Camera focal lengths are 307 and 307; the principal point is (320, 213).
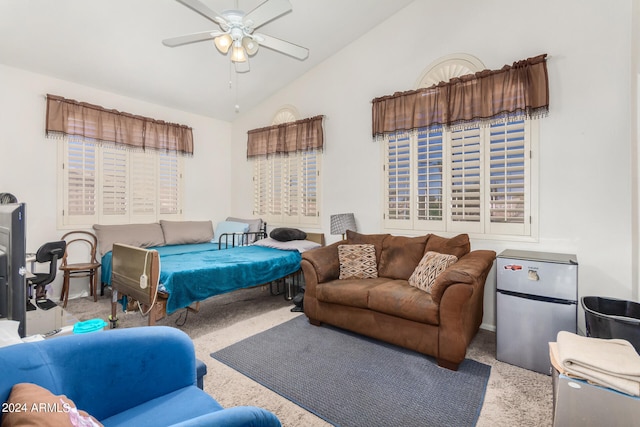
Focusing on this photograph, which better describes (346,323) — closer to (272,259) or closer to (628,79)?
(272,259)

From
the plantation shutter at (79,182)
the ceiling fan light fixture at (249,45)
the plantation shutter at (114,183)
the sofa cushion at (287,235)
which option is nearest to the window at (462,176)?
the sofa cushion at (287,235)

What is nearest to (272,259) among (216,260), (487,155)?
(216,260)

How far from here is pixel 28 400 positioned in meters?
0.76

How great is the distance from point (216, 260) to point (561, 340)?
2985 millimetres

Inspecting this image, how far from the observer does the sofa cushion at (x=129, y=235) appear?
4020 millimetres

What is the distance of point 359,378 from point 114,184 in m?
4.22

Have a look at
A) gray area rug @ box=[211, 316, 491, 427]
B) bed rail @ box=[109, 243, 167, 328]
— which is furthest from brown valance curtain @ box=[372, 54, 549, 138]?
bed rail @ box=[109, 243, 167, 328]

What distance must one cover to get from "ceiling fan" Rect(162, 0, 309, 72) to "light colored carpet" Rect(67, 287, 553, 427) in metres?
2.59

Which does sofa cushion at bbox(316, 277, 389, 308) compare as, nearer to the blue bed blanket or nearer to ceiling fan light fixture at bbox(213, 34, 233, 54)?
the blue bed blanket

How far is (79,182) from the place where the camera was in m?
4.07

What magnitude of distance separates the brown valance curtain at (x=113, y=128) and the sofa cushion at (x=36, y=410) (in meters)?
4.17

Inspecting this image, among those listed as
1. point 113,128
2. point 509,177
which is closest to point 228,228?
point 113,128

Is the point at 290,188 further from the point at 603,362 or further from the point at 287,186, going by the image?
the point at 603,362

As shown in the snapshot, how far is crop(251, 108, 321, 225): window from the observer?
451 centimetres
